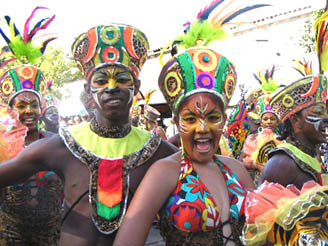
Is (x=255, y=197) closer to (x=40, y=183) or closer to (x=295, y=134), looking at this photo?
(x=295, y=134)

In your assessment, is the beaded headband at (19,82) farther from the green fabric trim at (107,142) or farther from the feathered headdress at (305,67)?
the feathered headdress at (305,67)

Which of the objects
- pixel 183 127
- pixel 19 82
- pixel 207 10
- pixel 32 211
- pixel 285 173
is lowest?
pixel 32 211

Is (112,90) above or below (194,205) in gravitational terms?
above

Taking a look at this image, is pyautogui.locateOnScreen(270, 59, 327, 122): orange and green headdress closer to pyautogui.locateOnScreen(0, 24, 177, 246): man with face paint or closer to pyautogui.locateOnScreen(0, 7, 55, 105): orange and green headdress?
pyautogui.locateOnScreen(0, 24, 177, 246): man with face paint

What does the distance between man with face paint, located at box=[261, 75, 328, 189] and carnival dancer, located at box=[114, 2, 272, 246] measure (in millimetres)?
714

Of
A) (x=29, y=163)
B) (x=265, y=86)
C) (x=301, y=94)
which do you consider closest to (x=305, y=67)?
(x=301, y=94)

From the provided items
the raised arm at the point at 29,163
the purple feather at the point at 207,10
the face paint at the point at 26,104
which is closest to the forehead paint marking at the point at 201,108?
the purple feather at the point at 207,10

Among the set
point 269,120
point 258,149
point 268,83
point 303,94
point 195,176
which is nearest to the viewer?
point 195,176

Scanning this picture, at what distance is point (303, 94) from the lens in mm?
3205

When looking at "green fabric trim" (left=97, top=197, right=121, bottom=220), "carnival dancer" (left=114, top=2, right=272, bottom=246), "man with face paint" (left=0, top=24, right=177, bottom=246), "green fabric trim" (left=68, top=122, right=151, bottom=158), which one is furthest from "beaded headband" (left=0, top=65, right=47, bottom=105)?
"carnival dancer" (left=114, top=2, right=272, bottom=246)

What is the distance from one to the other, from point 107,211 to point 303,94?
6.21 ft

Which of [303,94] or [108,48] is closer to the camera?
[108,48]

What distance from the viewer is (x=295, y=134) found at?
3.28m

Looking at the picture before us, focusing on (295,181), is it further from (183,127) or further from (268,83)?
(268,83)
